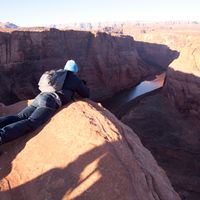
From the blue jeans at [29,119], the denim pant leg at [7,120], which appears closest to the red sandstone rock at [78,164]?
the blue jeans at [29,119]

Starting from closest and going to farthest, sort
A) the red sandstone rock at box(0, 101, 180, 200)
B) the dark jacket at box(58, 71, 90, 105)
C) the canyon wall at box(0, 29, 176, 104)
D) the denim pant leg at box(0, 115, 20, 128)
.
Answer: the red sandstone rock at box(0, 101, 180, 200) → the denim pant leg at box(0, 115, 20, 128) → the dark jacket at box(58, 71, 90, 105) → the canyon wall at box(0, 29, 176, 104)

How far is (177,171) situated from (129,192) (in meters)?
13.0

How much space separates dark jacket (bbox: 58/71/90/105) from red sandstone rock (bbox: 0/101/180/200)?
1.41 ft

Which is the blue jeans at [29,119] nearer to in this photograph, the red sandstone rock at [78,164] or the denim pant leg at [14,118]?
the denim pant leg at [14,118]

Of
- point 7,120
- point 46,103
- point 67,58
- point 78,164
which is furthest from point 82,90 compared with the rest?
point 67,58

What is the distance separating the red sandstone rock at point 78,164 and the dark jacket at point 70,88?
0.43 metres

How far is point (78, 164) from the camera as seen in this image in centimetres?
542

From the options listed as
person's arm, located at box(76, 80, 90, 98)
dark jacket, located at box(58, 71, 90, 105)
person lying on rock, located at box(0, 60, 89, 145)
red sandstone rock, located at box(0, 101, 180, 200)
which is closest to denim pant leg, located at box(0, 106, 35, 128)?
person lying on rock, located at box(0, 60, 89, 145)

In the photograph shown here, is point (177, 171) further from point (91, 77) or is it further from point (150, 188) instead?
point (91, 77)

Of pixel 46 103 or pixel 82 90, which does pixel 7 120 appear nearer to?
pixel 46 103

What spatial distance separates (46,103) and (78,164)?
1.67m

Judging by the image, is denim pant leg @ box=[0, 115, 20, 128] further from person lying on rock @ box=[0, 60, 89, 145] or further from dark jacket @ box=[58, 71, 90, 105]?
dark jacket @ box=[58, 71, 90, 105]

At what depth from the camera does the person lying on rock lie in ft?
19.8

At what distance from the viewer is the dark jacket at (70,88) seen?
6963 millimetres
